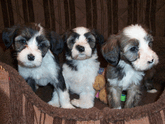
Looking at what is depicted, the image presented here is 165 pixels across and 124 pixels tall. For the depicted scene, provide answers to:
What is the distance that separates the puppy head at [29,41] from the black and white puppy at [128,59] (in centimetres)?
66

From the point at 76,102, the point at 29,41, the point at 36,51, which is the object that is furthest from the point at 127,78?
the point at 29,41

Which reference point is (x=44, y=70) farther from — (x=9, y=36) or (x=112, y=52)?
(x=112, y=52)

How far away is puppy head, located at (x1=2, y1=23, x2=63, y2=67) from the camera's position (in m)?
1.69

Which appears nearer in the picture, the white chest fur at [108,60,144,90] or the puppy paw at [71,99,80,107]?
the white chest fur at [108,60,144,90]

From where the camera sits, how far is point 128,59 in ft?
5.64

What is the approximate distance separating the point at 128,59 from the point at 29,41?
40.4 inches

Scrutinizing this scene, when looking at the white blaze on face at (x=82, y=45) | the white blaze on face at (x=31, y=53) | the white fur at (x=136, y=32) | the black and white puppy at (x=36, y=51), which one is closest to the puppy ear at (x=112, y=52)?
the white fur at (x=136, y=32)

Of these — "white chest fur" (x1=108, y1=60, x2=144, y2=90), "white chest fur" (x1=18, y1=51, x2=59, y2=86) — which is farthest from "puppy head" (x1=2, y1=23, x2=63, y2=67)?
"white chest fur" (x1=108, y1=60, x2=144, y2=90)

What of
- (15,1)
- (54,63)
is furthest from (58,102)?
(15,1)

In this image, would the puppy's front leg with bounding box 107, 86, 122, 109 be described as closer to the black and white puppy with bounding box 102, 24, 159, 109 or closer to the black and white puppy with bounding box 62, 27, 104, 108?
the black and white puppy with bounding box 102, 24, 159, 109

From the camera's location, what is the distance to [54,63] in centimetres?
209

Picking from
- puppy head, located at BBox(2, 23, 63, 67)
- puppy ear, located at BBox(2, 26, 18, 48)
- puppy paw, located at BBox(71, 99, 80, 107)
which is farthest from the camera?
puppy paw, located at BBox(71, 99, 80, 107)

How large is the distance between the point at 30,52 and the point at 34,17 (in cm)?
196

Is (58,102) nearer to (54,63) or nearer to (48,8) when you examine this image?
(54,63)
